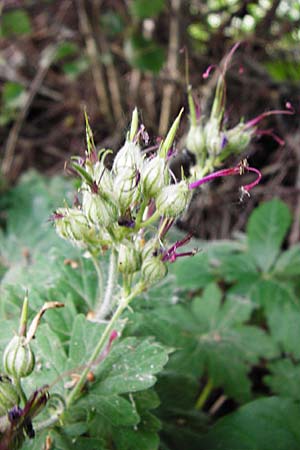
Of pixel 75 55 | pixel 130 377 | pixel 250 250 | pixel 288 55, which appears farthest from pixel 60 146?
pixel 130 377

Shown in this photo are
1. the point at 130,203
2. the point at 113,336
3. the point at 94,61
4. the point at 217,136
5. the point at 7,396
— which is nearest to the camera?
the point at 7,396

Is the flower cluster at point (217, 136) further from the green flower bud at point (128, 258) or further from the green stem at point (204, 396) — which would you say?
the green stem at point (204, 396)

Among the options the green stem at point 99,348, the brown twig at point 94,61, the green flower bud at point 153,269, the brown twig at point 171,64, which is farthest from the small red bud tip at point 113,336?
the brown twig at point 94,61

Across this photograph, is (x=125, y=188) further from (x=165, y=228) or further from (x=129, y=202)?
(x=165, y=228)

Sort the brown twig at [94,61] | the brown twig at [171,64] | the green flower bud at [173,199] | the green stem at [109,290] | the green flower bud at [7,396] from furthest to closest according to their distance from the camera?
the brown twig at [94,61], the brown twig at [171,64], the green stem at [109,290], the green flower bud at [173,199], the green flower bud at [7,396]

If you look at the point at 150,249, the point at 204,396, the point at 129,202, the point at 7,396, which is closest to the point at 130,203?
the point at 129,202

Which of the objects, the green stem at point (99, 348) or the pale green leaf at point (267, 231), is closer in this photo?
the green stem at point (99, 348)

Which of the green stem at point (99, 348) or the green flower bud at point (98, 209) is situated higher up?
the green flower bud at point (98, 209)

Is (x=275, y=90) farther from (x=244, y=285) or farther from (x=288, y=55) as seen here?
(x=244, y=285)
